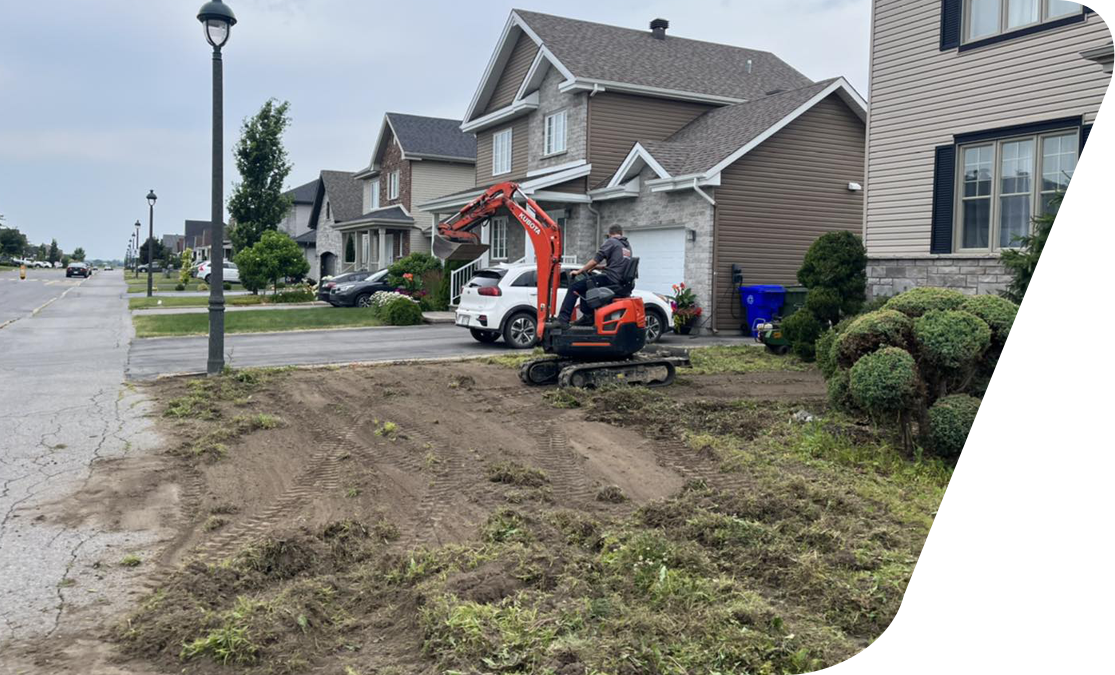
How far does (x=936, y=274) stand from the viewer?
524 inches

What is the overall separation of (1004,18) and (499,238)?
16.1m

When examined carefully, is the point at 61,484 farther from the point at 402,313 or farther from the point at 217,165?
the point at 402,313

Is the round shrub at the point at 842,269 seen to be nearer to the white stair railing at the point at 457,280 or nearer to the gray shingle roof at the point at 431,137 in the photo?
the white stair railing at the point at 457,280

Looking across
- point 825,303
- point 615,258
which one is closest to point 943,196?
point 825,303

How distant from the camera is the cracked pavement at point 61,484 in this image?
15.6ft

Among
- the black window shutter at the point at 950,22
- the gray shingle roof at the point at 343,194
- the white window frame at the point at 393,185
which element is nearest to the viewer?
the black window shutter at the point at 950,22

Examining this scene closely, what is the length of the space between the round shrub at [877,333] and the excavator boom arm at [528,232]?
5.13 metres

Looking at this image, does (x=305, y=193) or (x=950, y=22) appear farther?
(x=305, y=193)

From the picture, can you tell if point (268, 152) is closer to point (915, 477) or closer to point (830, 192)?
point (830, 192)

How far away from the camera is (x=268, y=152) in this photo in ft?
132

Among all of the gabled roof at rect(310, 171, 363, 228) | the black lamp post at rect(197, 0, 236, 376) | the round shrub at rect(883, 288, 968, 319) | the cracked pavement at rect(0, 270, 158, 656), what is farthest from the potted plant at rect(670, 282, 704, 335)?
the gabled roof at rect(310, 171, 363, 228)

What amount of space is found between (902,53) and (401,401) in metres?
9.37

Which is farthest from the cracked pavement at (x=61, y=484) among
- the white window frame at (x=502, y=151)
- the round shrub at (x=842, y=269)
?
the white window frame at (x=502, y=151)

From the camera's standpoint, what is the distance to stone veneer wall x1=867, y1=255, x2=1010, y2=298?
12.5 metres
